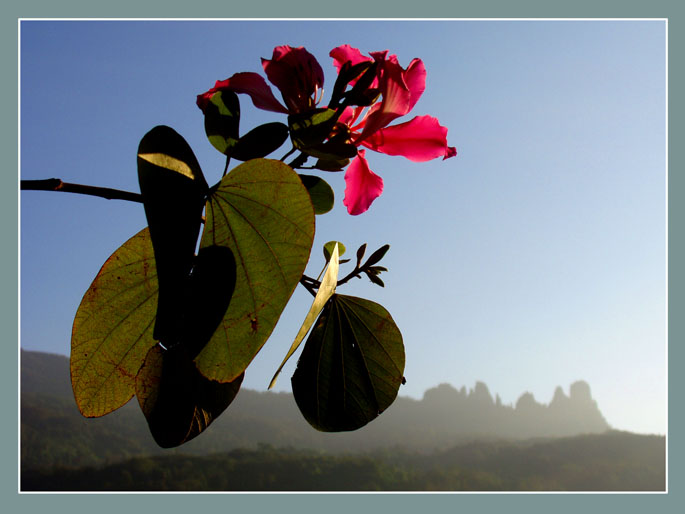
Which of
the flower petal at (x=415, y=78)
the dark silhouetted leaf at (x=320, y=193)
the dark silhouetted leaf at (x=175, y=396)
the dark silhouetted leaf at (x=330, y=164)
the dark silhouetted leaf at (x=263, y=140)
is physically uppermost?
the flower petal at (x=415, y=78)

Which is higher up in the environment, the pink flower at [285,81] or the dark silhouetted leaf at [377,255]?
the pink flower at [285,81]

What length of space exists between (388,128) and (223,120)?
18 cm

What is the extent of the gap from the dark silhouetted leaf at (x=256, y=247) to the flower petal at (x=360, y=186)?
21 cm

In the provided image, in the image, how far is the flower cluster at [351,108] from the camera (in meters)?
0.52

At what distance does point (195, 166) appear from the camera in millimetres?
488

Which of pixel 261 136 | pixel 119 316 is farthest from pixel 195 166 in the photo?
pixel 119 316

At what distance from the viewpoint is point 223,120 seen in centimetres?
55

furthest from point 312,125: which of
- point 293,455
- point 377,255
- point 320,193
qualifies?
point 293,455

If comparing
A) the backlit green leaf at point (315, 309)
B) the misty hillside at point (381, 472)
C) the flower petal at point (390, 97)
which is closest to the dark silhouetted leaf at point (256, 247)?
the backlit green leaf at point (315, 309)

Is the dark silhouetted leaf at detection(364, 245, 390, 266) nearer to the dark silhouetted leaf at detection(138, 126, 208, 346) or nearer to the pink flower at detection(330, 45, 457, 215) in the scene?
the pink flower at detection(330, 45, 457, 215)

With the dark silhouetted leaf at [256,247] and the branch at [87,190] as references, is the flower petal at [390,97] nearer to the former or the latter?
the dark silhouetted leaf at [256,247]

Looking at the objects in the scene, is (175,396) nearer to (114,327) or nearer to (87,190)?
(114,327)

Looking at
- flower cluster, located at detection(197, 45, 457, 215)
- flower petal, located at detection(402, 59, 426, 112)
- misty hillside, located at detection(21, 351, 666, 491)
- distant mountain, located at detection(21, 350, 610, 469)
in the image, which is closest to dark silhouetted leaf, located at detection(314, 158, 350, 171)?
flower cluster, located at detection(197, 45, 457, 215)

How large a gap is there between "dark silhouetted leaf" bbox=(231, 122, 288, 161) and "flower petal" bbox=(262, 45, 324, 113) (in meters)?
0.11
